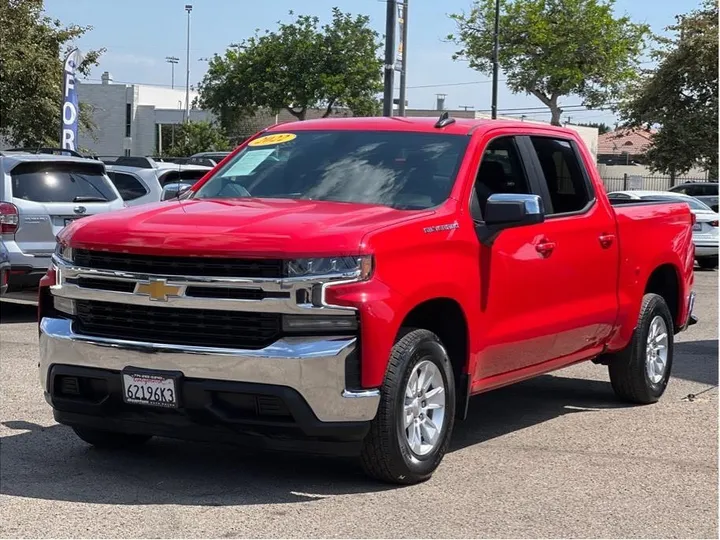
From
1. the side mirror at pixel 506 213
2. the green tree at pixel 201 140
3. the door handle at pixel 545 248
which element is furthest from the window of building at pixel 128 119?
the side mirror at pixel 506 213

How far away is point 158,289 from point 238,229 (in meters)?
0.50

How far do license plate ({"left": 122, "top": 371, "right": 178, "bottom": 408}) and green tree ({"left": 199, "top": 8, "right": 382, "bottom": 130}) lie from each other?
50.4 metres

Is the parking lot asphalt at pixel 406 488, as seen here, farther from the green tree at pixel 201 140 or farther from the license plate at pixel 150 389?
the green tree at pixel 201 140

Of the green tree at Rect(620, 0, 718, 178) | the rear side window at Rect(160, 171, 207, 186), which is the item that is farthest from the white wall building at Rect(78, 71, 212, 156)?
the rear side window at Rect(160, 171, 207, 186)

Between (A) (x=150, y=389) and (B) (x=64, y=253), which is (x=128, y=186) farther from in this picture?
(A) (x=150, y=389)

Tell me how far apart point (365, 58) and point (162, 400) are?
2055 inches

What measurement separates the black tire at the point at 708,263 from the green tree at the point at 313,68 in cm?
3229

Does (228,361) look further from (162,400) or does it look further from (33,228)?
(33,228)

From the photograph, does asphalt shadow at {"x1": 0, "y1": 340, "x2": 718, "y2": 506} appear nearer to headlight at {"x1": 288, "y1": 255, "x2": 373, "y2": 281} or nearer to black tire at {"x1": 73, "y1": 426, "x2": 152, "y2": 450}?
black tire at {"x1": 73, "y1": 426, "x2": 152, "y2": 450}

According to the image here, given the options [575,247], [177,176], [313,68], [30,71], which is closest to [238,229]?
[575,247]

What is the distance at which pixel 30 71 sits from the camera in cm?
3203

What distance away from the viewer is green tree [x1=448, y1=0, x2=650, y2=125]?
5684 cm

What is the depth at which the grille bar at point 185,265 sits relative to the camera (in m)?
5.68

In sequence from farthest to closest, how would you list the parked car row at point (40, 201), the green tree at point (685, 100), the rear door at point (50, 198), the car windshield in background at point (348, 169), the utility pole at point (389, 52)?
the green tree at point (685, 100) < the utility pole at point (389, 52) < the rear door at point (50, 198) < the parked car row at point (40, 201) < the car windshield in background at point (348, 169)
